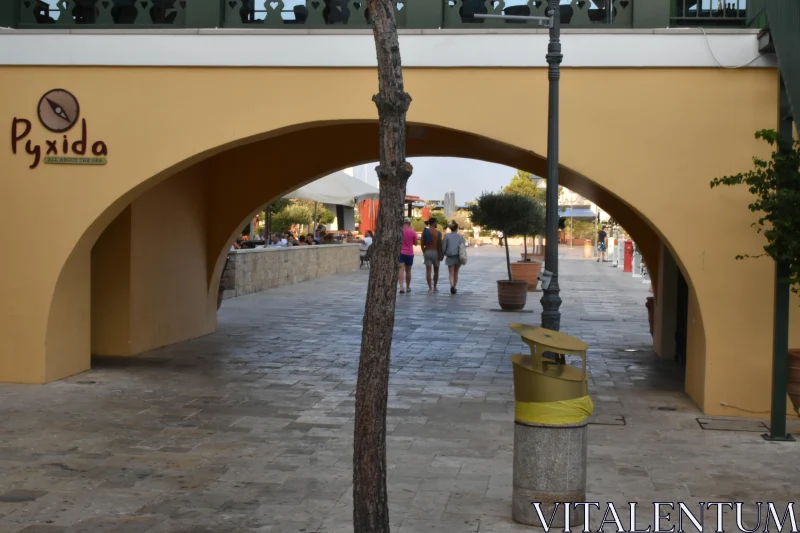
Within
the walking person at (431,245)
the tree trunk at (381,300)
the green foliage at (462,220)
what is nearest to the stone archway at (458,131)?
the tree trunk at (381,300)

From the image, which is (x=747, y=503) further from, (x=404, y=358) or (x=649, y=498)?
(x=404, y=358)

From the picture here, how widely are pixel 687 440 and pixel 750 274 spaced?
196cm

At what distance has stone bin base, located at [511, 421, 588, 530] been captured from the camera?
5598 millimetres

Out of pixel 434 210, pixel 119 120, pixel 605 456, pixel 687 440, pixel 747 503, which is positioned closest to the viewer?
pixel 747 503

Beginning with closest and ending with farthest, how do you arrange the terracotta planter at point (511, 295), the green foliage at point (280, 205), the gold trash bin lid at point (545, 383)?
the gold trash bin lid at point (545, 383), the terracotta planter at point (511, 295), the green foliage at point (280, 205)

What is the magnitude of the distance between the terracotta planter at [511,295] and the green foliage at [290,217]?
1639cm

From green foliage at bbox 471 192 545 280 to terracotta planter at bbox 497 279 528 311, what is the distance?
1.07 meters

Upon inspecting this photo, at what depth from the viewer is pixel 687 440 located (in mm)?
8078

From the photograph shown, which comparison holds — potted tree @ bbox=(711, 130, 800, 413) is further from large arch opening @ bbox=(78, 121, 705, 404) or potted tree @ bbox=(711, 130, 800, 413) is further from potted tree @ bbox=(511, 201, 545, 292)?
potted tree @ bbox=(511, 201, 545, 292)

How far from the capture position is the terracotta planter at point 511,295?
18875 millimetres

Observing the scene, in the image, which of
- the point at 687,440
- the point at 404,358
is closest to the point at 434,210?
the point at 404,358

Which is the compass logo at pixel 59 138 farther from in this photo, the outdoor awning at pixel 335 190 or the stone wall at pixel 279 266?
the outdoor awning at pixel 335 190

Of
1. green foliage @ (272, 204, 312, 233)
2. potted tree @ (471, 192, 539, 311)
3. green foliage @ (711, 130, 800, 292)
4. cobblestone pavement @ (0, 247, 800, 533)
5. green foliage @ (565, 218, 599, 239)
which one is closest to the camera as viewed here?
cobblestone pavement @ (0, 247, 800, 533)
